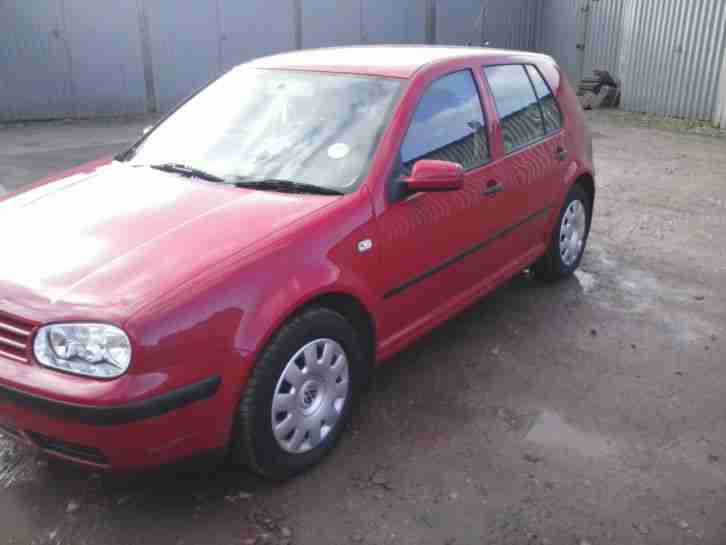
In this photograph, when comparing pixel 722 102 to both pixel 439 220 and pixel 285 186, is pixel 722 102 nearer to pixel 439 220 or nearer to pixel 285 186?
pixel 439 220

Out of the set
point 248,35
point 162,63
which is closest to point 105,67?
point 162,63

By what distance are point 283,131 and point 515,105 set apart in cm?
161

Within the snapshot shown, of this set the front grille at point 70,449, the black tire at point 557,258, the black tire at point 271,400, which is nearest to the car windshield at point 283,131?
the black tire at point 271,400

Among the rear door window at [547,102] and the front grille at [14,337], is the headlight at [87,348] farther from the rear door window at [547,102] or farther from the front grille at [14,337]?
the rear door window at [547,102]

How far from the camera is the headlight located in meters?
2.40

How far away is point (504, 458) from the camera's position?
3.17 meters

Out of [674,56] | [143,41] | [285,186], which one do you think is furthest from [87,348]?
[674,56]

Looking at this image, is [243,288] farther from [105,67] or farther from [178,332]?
[105,67]

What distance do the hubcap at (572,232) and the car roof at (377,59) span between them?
4.15 feet

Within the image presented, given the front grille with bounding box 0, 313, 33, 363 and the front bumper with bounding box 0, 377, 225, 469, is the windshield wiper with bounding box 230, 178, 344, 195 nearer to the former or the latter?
the front bumper with bounding box 0, 377, 225, 469

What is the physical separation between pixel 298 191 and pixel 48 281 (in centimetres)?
112

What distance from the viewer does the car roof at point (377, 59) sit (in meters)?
3.69

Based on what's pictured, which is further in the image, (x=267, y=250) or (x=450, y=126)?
(x=450, y=126)

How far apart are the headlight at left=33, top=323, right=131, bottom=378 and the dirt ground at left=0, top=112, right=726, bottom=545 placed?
1.78ft
